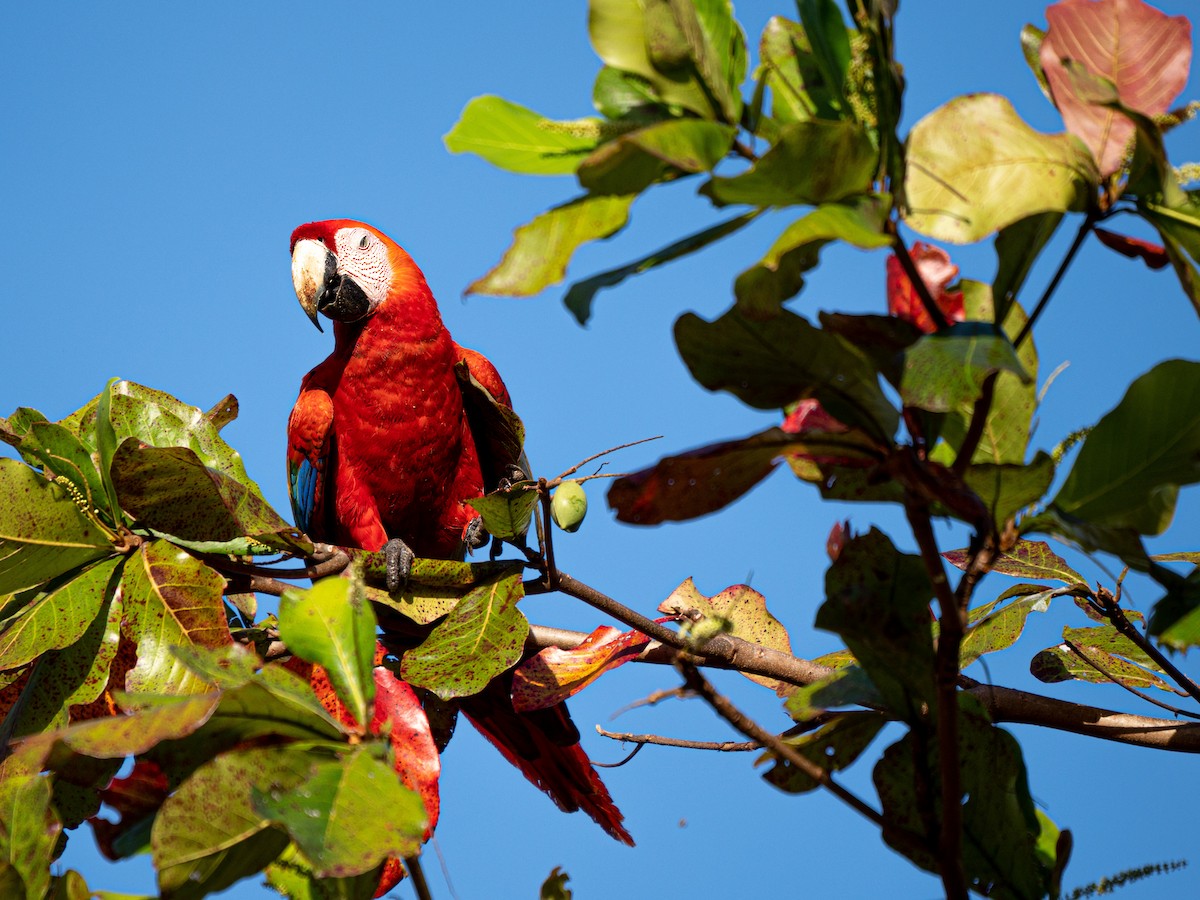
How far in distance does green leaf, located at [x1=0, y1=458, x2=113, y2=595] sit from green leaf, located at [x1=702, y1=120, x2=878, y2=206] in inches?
28.5

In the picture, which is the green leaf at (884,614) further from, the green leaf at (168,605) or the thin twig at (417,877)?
the green leaf at (168,605)

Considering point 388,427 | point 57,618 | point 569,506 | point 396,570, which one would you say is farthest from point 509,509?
point 388,427

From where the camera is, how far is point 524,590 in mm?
1105

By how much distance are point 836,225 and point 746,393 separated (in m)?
0.12

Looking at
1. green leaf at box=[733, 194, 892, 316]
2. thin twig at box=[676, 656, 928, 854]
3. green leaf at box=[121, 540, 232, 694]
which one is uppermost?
green leaf at box=[733, 194, 892, 316]

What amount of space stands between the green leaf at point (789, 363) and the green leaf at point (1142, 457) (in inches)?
5.3

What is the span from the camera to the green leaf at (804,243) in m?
0.57

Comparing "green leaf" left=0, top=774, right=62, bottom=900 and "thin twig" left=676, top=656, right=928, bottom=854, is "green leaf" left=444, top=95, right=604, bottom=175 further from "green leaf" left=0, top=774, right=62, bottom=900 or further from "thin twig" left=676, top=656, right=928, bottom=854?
"green leaf" left=0, top=774, right=62, bottom=900

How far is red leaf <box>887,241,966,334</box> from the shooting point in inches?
27.5

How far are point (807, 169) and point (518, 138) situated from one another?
178 millimetres

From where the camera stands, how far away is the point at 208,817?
24.8 inches

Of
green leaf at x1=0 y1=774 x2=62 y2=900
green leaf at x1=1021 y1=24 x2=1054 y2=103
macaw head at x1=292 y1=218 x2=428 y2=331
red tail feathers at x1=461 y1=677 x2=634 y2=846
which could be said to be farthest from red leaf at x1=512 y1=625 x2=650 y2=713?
macaw head at x1=292 y1=218 x2=428 y2=331

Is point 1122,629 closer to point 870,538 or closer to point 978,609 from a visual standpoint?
point 978,609

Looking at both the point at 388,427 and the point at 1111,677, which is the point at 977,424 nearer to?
the point at 1111,677
